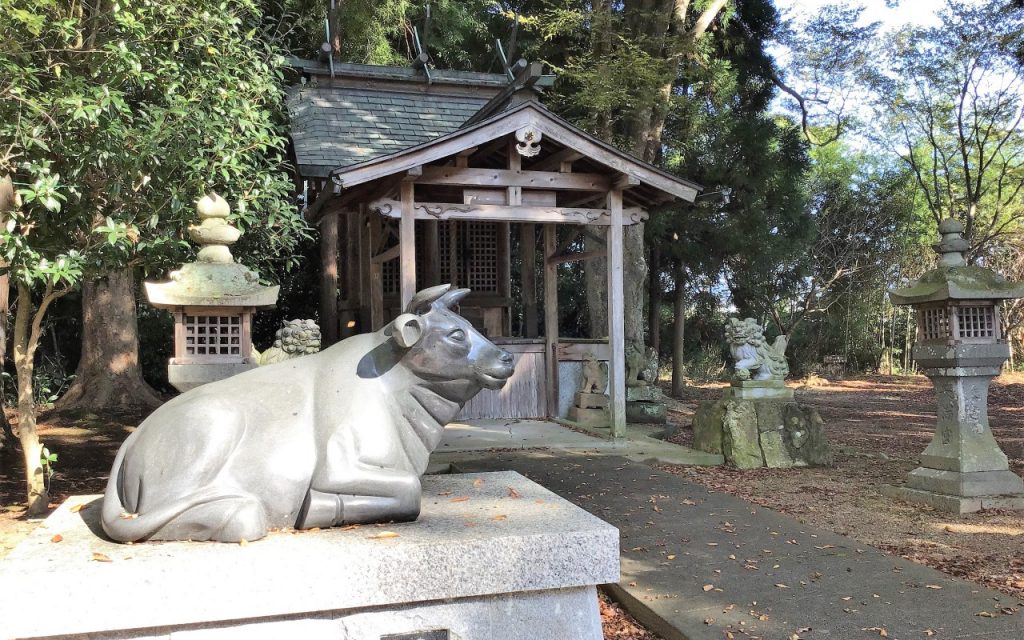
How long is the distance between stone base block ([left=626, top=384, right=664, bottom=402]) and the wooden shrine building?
1640 mm

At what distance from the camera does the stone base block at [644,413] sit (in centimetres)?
1261

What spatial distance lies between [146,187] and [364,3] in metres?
9.43

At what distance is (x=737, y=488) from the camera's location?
737 centimetres

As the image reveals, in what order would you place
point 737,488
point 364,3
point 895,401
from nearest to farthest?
1. point 737,488
2. point 364,3
3. point 895,401

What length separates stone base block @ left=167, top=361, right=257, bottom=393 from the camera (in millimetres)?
4406

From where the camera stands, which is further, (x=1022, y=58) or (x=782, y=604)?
(x=1022, y=58)

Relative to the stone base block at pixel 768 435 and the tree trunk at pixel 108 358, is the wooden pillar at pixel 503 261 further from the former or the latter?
the tree trunk at pixel 108 358

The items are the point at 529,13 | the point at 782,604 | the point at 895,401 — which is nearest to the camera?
the point at 782,604

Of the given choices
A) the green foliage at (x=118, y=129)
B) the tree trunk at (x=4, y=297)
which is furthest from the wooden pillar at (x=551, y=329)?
the tree trunk at (x=4, y=297)

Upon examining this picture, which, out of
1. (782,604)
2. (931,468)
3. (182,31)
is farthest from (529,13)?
(782,604)

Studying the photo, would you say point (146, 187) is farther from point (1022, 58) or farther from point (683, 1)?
point (1022, 58)

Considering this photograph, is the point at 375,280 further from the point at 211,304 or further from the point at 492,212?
the point at 211,304

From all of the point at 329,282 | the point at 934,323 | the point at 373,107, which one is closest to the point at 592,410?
the point at 934,323

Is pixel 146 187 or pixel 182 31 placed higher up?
pixel 182 31
